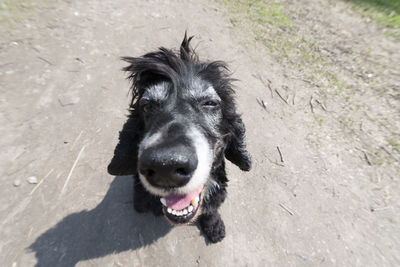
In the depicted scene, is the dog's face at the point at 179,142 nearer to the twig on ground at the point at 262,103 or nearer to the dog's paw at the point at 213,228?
the dog's paw at the point at 213,228

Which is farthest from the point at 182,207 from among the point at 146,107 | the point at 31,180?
the point at 31,180

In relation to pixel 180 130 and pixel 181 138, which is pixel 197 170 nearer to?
pixel 181 138

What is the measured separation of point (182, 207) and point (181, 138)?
86 centimetres

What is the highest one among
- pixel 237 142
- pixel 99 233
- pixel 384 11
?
pixel 384 11

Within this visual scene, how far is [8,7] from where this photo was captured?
5766 millimetres

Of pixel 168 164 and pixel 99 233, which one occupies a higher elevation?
pixel 168 164

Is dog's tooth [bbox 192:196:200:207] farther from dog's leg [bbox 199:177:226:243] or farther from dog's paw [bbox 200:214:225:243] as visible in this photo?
dog's paw [bbox 200:214:225:243]

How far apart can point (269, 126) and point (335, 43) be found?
3.95m

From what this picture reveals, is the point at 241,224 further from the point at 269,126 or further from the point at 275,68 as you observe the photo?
the point at 275,68

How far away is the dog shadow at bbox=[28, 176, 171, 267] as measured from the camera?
302cm

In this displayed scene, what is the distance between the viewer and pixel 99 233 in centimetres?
321

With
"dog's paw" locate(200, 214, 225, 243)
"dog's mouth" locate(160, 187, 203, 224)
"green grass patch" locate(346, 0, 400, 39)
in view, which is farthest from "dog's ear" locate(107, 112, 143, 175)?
"green grass patch" locate(346, 0, 400, 39)

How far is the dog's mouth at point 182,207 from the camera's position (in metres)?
2.30

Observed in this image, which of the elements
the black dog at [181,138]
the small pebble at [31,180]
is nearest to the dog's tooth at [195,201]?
the black dog at [181,138]
